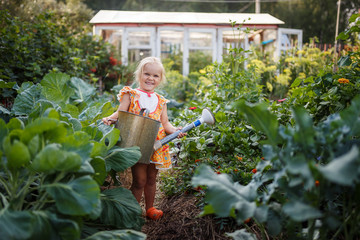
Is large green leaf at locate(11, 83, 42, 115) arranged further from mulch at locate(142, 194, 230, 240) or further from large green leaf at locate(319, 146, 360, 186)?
large green leaf at locate(319, 146, 360, 186)

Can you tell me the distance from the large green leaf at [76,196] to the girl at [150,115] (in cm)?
90

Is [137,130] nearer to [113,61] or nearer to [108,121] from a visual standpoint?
[108,121]

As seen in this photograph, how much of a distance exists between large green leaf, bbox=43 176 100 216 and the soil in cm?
64

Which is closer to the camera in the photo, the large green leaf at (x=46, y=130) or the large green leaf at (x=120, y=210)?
the large green leaf at (x=46, y=130)

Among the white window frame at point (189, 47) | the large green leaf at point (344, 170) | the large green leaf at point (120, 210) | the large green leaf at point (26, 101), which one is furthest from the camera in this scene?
the white window frame at point (189, 47)

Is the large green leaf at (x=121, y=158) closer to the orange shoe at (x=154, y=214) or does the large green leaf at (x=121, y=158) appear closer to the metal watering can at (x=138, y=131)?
the metal watering can at (x=138, y=131)

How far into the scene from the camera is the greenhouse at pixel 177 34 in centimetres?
920

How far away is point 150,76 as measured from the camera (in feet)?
7.25

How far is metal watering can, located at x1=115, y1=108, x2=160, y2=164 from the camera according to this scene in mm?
1794

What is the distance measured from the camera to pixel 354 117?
1038 mm

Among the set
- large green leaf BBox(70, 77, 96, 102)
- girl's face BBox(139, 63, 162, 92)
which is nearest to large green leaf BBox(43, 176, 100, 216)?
girl's face BBox(139, 63, 162, 92)

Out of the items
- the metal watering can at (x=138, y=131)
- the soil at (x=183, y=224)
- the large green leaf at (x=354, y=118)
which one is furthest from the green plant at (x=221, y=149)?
the large green leaf at (x=354, y=118)


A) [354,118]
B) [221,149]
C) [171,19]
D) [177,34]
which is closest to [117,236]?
[354,118]

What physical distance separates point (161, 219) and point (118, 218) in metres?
0.56
